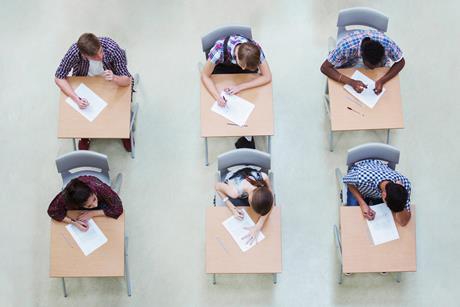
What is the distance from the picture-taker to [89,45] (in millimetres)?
4348

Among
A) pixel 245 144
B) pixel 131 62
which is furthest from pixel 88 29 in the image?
pixel 245 144

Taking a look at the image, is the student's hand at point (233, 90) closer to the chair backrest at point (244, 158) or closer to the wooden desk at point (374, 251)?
the chair backrest at point (244, 158)

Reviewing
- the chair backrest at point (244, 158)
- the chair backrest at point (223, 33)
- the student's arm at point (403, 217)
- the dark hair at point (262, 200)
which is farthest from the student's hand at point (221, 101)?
the student's arm at point (403, 217)

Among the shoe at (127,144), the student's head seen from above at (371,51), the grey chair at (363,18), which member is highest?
the grey chair at (363,18)

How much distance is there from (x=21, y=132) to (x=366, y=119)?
9.92ft

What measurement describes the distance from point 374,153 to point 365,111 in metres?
0.36

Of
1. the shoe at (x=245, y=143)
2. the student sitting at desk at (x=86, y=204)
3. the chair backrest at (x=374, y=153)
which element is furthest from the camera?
the shoe at (x=245, y=143)

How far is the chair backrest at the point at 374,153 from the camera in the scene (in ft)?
14.8

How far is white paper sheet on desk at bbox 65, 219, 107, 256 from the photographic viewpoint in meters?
4.33

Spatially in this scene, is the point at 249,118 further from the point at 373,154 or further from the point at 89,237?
the point at 89,237

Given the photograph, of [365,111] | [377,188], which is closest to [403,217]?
[377,188]

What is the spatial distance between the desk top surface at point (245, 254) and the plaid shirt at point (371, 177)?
2.18 feet

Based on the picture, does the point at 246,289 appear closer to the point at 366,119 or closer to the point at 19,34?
the point at 366,119

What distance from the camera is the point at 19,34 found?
5.77 metres
